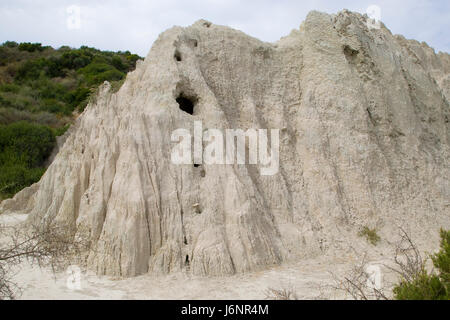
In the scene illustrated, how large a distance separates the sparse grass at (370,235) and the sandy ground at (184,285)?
59.0 inches

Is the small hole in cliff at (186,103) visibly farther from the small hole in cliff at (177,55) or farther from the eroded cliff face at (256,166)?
the small hole in cliff at (177,55)

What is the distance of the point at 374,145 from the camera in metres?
9.99

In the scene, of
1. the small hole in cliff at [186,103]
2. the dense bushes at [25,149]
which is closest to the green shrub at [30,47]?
the dense bushes at [25,149]

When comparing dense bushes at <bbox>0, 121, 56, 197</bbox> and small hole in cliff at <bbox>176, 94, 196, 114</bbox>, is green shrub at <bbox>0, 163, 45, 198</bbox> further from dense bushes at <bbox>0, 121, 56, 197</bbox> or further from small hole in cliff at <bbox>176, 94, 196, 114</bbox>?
small hole in cliff at <bbox>176, 94, 196, 114</bbox>

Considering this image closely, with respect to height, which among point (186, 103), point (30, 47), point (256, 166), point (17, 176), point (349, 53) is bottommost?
point (256, 166)

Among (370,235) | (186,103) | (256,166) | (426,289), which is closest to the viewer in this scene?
(426,289)

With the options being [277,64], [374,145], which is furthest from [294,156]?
[277,64]

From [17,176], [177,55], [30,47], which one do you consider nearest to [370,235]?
[177,55]

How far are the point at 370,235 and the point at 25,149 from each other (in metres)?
18.9

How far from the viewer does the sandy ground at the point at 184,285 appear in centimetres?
622

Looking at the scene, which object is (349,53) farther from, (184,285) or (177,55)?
(184,285)

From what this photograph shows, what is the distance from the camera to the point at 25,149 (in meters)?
21.2

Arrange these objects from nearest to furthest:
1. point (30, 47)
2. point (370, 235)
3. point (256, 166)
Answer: point (370, 235) < point (256, 166) < point (30, 47)

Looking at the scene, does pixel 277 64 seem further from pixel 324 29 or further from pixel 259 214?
pixel 259 214
